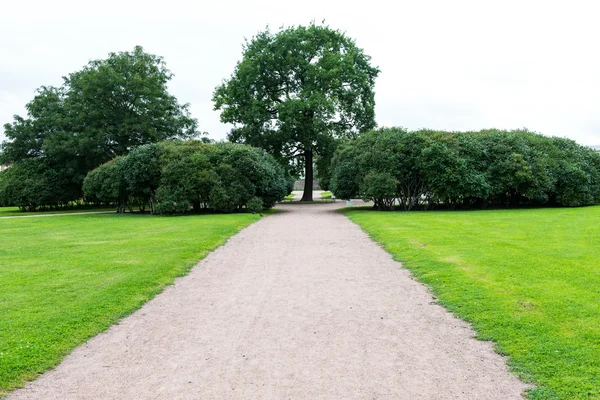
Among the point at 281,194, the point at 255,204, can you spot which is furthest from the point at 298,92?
the point at 255,204

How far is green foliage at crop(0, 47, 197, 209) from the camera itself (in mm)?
37219

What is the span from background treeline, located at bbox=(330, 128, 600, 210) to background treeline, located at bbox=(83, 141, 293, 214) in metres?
4.98

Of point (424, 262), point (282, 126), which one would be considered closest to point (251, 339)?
point (424, 262)

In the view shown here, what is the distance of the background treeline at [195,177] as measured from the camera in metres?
27.5

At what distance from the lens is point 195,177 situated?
89.5ft

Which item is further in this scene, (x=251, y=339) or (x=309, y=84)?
(x=309, y=84)

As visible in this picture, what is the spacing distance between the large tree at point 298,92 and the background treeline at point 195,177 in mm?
8340

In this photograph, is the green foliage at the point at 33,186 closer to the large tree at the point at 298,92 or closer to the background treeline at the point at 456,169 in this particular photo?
the large tree at the point at 298,92

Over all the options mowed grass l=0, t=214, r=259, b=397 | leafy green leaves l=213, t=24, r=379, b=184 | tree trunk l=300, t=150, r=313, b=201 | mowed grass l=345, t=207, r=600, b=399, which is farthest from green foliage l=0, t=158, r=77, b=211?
mowed grass l=345, t=207, r=600, b=399

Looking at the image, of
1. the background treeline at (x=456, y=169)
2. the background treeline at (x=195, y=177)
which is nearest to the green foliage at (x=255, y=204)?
the background treeline at (x=195, y=177)

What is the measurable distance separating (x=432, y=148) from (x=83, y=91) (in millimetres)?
28501

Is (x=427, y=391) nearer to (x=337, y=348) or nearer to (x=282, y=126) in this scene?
(x=337, y=348)

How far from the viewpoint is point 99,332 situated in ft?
19.1

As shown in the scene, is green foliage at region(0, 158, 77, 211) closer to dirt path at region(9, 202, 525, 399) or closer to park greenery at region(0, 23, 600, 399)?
park greenery at region(0, 23, 600, 399)
